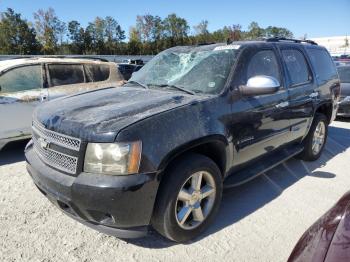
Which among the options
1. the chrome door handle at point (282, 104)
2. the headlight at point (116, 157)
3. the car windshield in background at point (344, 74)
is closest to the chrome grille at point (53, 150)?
the headlight at point (116, 157)

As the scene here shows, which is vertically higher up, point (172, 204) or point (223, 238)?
point (172, 204)

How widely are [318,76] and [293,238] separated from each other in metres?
3.01

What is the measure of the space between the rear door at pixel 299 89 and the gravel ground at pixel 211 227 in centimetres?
77

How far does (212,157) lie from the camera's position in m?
3.55

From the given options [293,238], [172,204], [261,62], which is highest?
[261,62]

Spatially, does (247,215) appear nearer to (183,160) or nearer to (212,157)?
(212,157)

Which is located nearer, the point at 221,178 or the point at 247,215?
the point at 221,178

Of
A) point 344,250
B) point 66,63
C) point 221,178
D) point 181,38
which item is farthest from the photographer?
point 181,38

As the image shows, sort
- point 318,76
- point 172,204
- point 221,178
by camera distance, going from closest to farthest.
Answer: point 172,204 < point 221,178 < point 318,76

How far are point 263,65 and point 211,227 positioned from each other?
2026 millimetres

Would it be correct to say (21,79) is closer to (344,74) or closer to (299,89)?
(299,89)

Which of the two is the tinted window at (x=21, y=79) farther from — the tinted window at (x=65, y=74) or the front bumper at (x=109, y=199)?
the front bumper at (x=109, y=199)

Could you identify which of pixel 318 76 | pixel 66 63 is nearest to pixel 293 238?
pixel 318 76

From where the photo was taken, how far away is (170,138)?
2.90 m
